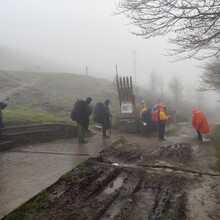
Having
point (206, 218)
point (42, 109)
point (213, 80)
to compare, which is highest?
point (213, 80)

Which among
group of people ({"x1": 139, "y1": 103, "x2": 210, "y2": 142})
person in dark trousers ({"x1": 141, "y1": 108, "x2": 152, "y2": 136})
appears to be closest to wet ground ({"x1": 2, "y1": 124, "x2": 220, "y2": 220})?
group of people ({"x1": 139, "y1": 103, "x2": 210, "y2": 142})

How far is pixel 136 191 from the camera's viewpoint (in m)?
5.25

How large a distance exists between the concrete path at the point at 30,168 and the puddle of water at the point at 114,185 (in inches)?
44.1

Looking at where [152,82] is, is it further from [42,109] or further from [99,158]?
[99,158]

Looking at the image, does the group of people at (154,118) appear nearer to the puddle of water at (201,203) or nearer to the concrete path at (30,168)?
the concrete path at (30,168)

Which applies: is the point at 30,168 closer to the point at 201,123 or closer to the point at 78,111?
the point at 78,111

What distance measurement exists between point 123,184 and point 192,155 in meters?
4.41

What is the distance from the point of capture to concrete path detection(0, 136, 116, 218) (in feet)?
15.1

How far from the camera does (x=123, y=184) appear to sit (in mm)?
5637

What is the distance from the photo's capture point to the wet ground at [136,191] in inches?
168

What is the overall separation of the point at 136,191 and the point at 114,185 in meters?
0.55

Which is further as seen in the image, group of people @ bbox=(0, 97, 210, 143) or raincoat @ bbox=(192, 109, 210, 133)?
raincoat @ bbox=(192, 109, 210, 133)

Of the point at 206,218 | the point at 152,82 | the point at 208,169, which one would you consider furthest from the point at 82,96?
the point at 152,82

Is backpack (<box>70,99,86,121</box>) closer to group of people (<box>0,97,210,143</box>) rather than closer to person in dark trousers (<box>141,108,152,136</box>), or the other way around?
group of people (<box>0,97,210,143</box>)
